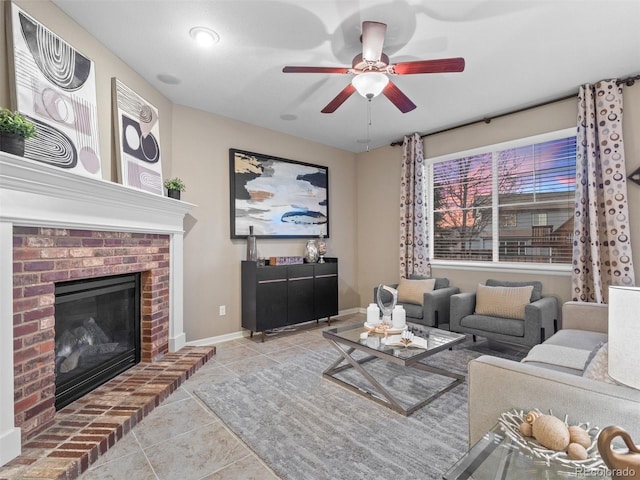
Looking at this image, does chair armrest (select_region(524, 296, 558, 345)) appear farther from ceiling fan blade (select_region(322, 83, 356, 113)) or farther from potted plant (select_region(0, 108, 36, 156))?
potted plant (select_region(0, 108, 36, 156))

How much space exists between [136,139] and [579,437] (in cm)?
352

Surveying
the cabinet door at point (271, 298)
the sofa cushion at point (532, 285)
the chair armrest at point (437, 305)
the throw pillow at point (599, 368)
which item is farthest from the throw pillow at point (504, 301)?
the cabinet door at point (271, 298)

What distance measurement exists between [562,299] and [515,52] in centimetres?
259

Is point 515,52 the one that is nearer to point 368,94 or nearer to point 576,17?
point 576,17

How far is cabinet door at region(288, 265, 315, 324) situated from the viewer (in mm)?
4289

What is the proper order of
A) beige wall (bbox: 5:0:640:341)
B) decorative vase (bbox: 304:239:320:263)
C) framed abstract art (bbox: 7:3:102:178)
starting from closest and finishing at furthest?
framed abstract art (bbox: 7:3:102:178)
beige wall (bbox: 5:0:640:341)
decorative vase (bbox: 304:239:320:263)

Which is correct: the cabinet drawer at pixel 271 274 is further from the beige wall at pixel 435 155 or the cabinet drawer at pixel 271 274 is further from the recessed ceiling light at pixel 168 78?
the recessed ceiling light at pixel 168 78

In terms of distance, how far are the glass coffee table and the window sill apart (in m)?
1.75

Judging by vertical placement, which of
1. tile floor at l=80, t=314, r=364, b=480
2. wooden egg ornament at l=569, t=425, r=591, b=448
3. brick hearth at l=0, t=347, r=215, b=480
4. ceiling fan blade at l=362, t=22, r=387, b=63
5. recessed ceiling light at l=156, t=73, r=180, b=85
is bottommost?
tile floor at l=80, t=314, r=364, b=480

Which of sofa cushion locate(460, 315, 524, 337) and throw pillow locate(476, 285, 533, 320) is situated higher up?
throw pillow locate(476, 285, 533, 320)

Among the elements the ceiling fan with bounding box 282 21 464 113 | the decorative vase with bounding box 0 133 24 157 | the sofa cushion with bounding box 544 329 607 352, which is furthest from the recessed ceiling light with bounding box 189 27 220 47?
the sofa cushion with bounding box 544 329 607 352

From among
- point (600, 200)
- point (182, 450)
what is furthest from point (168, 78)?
point (600, 200)

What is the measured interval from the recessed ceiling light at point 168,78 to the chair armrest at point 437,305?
349cm

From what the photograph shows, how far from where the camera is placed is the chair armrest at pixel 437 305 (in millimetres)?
3828
